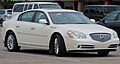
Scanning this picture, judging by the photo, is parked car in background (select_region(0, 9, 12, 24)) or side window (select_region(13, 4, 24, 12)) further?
parked car in background (select_region(0, 9, 12, 24))

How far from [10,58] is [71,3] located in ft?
151

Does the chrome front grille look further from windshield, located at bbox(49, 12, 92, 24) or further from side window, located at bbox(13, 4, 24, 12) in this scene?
side window, located at bbox(13, 4, 24, 12)

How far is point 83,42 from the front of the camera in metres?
13.5

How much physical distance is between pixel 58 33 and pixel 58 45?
364 mm

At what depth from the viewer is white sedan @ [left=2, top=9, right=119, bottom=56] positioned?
13.6 meters

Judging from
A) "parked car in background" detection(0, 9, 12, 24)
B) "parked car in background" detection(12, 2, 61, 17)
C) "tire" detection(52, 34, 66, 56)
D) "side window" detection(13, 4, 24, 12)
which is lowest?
"parked car in background" detection(0, 9, 12, 24)

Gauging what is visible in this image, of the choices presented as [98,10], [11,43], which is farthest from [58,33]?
[98,10]

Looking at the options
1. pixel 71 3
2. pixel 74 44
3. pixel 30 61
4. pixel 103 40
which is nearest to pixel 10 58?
pixel 30 61

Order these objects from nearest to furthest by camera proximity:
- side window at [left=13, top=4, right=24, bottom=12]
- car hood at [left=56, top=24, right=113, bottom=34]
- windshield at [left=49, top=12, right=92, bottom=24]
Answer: car hood at [left=56, top=24, right=113, bottom=34] → windshield at [left=49, top=12, right=92, bottom=24] → side window at [left=13, top=4, right=24, bottom=12]

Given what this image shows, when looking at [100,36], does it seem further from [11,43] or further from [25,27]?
[11,43]

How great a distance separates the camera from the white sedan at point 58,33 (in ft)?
44.6

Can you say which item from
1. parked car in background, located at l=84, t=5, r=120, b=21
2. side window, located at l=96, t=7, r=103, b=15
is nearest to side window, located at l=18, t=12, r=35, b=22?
parked car in background, located at l=84, t=5, r=120, b=21

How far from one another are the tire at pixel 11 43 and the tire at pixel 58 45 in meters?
2.05

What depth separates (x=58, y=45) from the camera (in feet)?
45.6
